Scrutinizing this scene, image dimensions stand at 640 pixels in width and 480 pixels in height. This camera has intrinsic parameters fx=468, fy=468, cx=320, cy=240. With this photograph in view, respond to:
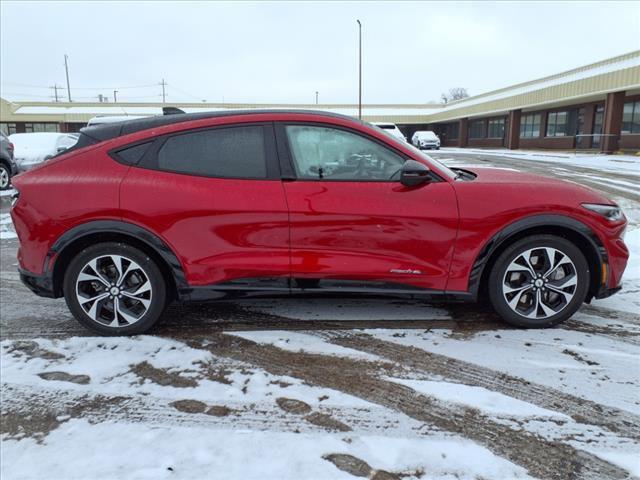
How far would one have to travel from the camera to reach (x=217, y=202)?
3457 mm

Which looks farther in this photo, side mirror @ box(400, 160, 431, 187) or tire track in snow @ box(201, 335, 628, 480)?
side mirror @ box(400, 160, 431, 187)

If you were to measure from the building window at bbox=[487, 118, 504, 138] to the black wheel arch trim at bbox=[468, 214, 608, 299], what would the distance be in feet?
131

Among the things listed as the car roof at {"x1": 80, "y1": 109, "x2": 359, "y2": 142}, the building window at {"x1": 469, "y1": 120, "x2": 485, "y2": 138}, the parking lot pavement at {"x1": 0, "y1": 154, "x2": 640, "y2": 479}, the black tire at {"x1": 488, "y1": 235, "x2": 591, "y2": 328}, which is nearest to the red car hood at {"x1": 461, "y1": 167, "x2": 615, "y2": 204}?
the black tire at {"x1": 488, "y1": 235, "x2": 591, "y2": 328}

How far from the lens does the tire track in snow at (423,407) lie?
220 cm

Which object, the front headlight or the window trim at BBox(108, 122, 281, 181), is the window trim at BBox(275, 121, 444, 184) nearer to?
the window trim at BBox(108, 122, 281, 181)

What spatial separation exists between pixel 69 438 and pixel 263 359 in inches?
48.6

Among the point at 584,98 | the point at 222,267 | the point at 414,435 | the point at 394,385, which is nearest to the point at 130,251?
the point at 222,267

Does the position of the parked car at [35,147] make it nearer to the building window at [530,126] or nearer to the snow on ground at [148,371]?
the snow on ground at [148,371]

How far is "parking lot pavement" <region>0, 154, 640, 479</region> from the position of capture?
7.35 feet

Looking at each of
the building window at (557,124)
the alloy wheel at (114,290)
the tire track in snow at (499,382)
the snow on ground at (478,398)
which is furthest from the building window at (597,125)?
the alloy wheel at (114,290)

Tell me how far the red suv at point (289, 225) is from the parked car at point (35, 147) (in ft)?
39.8

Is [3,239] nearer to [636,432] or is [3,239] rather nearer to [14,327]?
[14,327]

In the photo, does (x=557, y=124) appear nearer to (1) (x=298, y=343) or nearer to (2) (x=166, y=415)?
(1) (x=298, y=343)

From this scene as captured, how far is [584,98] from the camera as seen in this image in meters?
27.8
